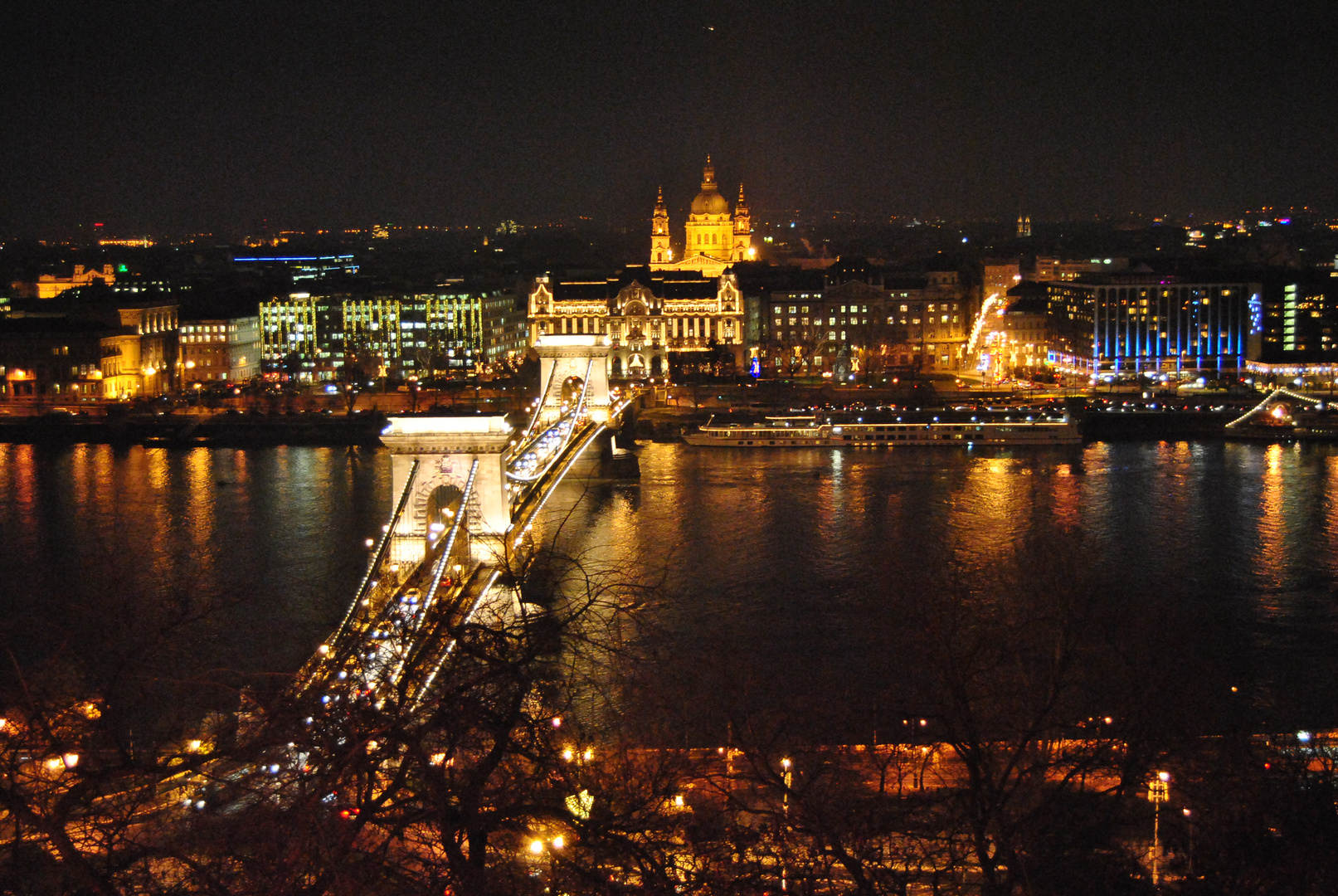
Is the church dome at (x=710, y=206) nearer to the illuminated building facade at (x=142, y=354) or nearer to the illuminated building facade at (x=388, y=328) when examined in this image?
the illuminated building facade at (x=388, y=328)

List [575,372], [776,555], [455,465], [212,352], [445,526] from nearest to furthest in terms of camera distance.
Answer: [445,526], [455,465], [776,555], [575,372], [212,352]

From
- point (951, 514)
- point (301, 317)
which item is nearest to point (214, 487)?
point (951, 514)

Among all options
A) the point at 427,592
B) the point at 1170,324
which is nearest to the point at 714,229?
the point at 1170,324

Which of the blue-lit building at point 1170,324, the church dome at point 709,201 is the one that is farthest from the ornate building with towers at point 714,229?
the blue-lit building at point 1170,324

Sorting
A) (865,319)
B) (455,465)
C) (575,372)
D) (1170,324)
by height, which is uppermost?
(865,319)

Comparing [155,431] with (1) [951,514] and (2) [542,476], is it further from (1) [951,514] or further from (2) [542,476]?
(1) [951,514]

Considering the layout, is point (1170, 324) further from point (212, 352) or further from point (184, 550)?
point (184, 550)

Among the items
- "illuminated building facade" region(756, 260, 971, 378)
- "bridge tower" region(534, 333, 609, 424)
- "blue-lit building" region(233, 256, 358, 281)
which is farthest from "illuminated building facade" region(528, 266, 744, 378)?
"blue-lit building" region(233, 256, 358, 281)
